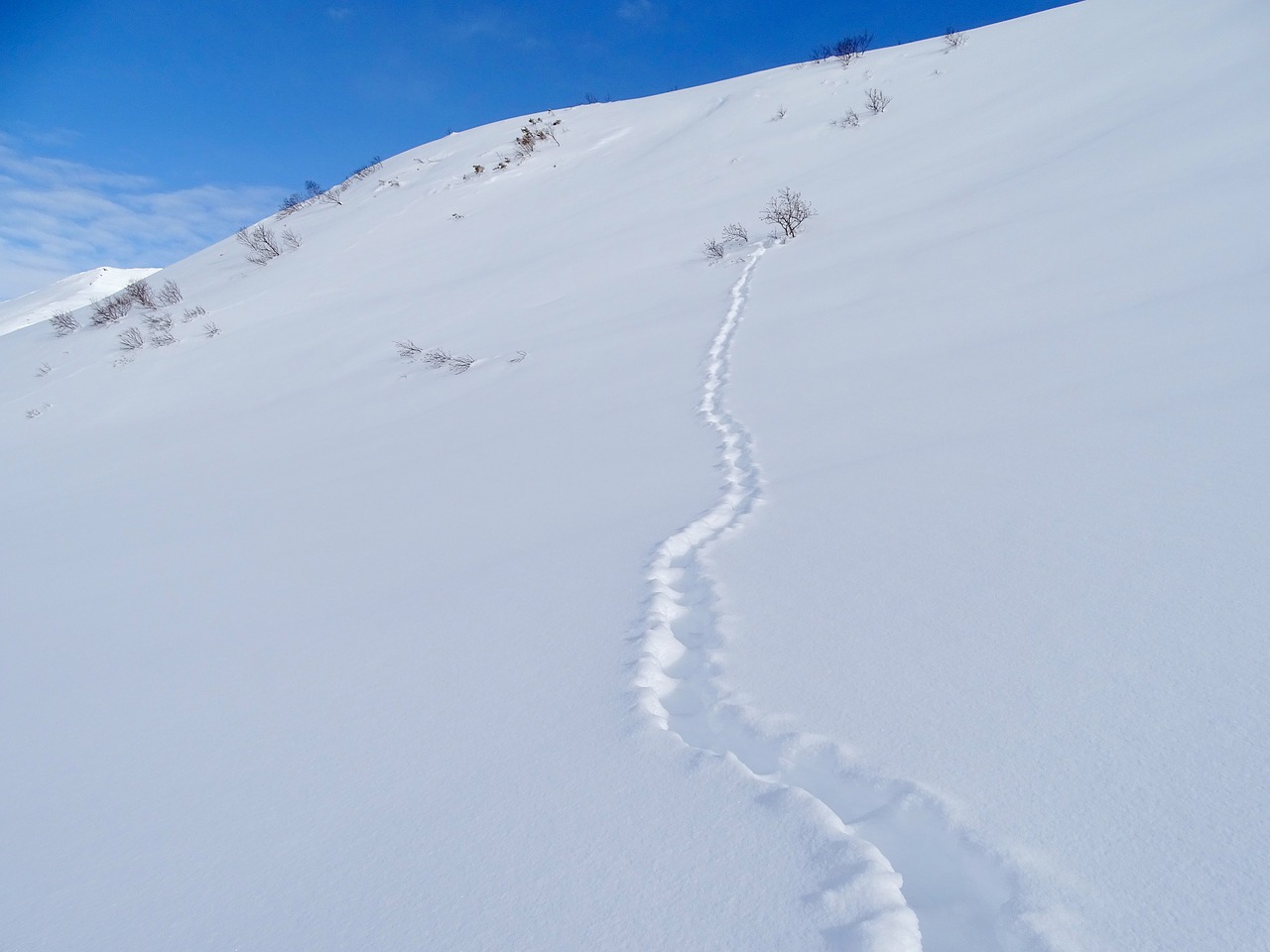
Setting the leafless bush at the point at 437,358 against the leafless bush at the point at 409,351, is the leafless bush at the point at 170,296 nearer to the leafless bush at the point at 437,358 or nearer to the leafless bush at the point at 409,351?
the leafless bush at the point at 409,351

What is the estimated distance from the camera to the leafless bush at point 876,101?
9812 mm

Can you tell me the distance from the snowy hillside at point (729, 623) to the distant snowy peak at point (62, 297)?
29721mm

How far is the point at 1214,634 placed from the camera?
4.67 ft

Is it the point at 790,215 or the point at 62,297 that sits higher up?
the point at 62,297

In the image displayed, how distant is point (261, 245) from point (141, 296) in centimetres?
220

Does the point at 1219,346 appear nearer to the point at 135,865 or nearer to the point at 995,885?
the point at 995,885

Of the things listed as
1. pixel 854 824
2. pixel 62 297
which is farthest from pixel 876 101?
pixel 62 297

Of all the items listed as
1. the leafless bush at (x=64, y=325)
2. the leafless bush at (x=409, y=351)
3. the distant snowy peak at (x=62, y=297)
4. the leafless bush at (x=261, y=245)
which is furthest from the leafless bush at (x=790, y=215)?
the distant snowy peak at (x=62, y=297)

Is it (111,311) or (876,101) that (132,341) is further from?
(876,101)

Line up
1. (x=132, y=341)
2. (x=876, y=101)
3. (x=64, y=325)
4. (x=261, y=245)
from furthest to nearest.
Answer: (x=261, y=245)
(x=64, y=325)
(x=876, y=101)
(x=132, y=341)

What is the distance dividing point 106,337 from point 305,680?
11.7 m

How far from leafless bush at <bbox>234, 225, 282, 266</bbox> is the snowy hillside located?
838cm

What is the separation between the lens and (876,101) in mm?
9984

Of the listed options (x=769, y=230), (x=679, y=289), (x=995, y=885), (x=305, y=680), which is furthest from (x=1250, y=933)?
(x=769, y=230)
